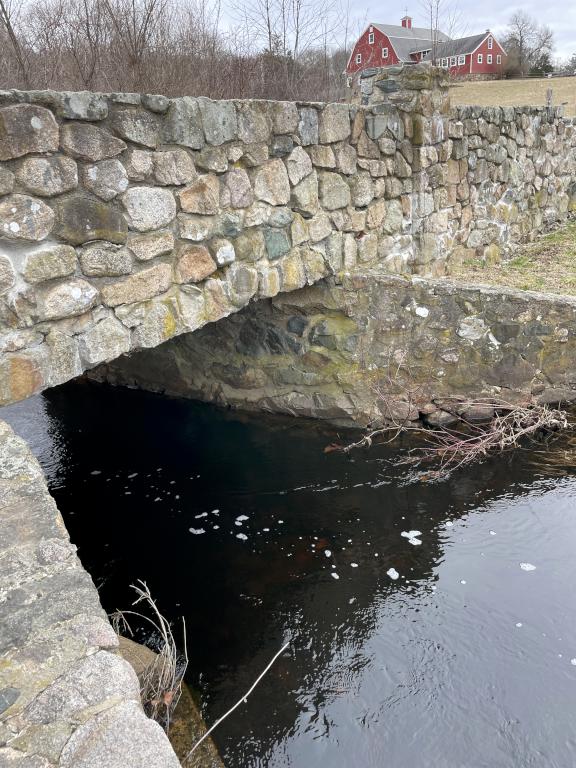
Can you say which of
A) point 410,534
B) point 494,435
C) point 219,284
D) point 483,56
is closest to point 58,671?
point 219,284

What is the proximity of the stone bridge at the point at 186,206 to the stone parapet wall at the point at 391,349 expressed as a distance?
1.55 feet

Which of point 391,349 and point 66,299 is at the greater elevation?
point 66,299

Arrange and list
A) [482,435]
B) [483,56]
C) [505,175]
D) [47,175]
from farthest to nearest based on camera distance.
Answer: [483,56], [505,175], [482,435], [47,175]

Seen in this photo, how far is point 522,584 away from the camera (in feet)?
12.9

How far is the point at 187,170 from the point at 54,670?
287 centimetres

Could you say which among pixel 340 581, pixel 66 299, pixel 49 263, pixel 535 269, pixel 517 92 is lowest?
pixel 340 581

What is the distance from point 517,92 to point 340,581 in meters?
24.9

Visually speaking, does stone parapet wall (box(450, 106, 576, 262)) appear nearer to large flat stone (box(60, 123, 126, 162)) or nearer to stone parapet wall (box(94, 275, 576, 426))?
stone parapet wall (box(94, 275, 576, 426))

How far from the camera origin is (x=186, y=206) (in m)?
3.72

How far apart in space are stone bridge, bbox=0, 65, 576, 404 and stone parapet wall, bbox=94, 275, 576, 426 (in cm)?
47

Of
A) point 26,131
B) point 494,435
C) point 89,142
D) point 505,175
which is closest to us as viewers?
point 26,131

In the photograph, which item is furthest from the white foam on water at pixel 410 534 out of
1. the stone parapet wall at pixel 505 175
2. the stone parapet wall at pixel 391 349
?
the stone parapet wall at pixel 505 175

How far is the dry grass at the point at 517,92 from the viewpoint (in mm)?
21156

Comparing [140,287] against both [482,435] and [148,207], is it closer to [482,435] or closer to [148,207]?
[148,207]
